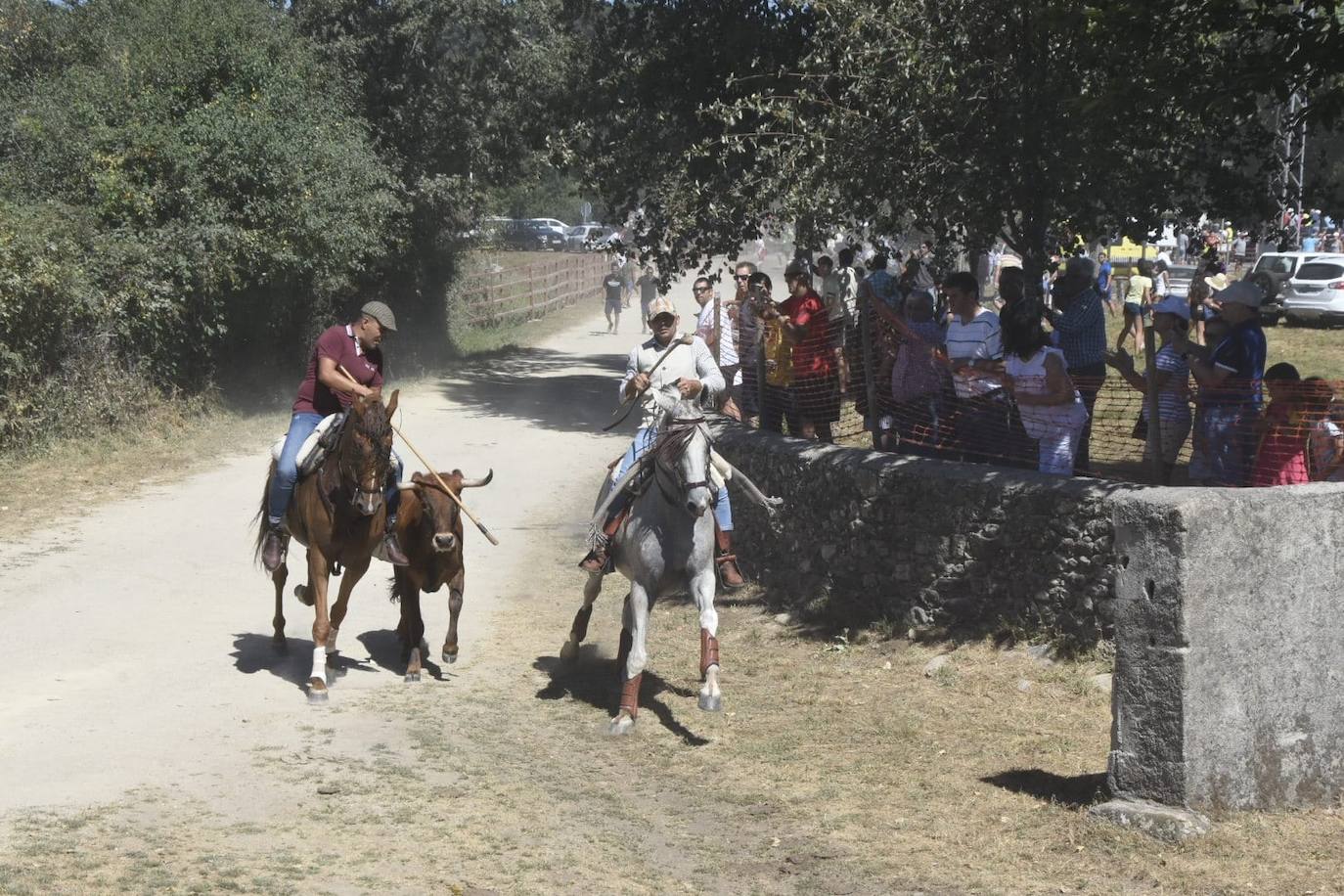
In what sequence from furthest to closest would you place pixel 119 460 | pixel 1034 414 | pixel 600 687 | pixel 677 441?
1. pixel 119 460
2. pixel 600 687
3. pixel 1034 414
4. pixel 677 441

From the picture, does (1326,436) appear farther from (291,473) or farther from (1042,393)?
(291,473)

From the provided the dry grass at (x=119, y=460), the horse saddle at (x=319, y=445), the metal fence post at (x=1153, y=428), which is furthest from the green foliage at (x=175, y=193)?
the metal fence post at (x=1153, y=428)

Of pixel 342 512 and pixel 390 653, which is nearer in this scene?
pixel 342 512

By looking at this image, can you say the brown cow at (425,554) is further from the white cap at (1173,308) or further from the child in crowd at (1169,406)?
the white cap at (1173,308)

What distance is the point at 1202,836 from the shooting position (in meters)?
6.97

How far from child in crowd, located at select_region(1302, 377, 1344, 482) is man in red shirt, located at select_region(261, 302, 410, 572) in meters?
5.76

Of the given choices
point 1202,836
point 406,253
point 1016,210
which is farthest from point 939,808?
point 406,253

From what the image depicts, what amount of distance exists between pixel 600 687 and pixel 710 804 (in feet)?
8.08

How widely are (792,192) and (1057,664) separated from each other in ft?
24.1

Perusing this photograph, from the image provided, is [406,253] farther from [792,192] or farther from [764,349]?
[764,349]

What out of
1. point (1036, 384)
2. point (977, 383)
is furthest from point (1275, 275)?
point (1036, 384)

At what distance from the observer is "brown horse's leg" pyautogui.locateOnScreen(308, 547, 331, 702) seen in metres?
9.65

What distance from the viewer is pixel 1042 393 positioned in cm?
984

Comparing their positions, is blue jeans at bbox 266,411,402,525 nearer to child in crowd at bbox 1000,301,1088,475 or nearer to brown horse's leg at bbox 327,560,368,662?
brown horse's leg at bbox 327,560,368,662
